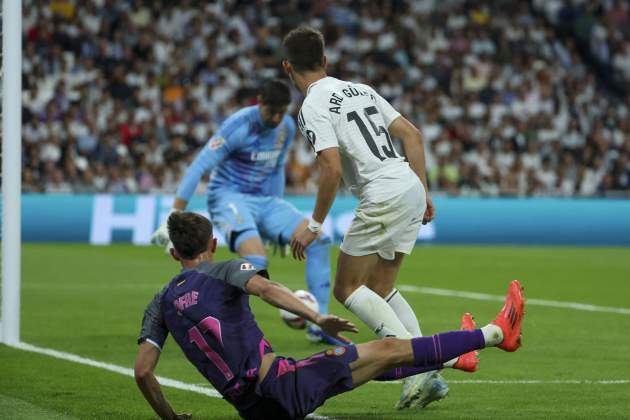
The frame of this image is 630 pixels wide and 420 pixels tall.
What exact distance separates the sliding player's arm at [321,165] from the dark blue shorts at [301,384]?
0.83 metres

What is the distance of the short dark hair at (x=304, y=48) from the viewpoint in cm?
696

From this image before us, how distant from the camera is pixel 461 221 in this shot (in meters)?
24.8

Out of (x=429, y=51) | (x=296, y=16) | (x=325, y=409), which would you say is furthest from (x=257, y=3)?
(x=325, y=409)

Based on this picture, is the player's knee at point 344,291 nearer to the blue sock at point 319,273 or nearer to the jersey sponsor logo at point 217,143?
the blue sock at point 319,273

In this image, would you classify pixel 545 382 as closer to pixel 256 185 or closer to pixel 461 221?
pixel 256 185

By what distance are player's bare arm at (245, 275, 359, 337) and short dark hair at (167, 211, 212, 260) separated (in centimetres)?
42

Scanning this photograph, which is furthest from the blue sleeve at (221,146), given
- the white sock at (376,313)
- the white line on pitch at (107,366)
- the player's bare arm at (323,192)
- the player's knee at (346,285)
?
the player's bare arm at (323,192)

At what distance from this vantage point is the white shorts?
6.98 m

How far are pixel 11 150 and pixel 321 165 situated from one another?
3.90m

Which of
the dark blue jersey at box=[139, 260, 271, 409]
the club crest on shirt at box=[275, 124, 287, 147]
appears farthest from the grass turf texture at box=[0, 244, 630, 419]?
the club crest on shirt at box=[275, 124, 287, 147]

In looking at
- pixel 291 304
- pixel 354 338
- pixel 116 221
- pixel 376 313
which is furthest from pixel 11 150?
pixel 116 221

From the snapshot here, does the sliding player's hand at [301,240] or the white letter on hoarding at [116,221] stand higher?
the sliding player's hand at [301,240]

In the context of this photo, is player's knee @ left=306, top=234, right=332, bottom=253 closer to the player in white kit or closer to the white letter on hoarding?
the player in white kit

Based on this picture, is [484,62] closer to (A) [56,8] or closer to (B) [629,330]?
(A) [56,8]
